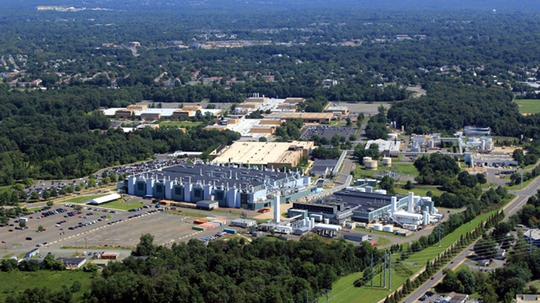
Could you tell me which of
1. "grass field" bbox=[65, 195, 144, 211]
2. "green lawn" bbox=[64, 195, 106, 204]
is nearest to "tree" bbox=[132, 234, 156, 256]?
"grass field" bbox=[65, 195, 144, 211]

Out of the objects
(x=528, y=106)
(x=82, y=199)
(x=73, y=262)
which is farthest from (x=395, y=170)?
(x=528, y=106)

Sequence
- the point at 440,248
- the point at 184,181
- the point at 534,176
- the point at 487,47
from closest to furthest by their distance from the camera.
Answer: the point at 440,248 → the point at 184,181 → the point at 534,176 → the point at 487,47

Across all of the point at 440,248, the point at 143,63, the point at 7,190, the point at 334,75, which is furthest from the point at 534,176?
the point at 143,63

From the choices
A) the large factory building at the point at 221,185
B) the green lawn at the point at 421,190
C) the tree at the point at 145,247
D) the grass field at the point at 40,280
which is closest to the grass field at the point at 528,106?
the green lawn at the point at 421,190

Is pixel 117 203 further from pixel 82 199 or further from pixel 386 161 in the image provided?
pixel 386 161

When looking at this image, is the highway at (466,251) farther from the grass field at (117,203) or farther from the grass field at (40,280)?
the grass field at (117,203)

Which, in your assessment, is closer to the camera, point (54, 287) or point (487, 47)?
point (54, 287)

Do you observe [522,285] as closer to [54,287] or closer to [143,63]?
[54,287]

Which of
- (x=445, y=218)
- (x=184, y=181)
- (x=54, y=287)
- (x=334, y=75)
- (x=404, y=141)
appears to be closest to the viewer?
(x=54, y=287)
